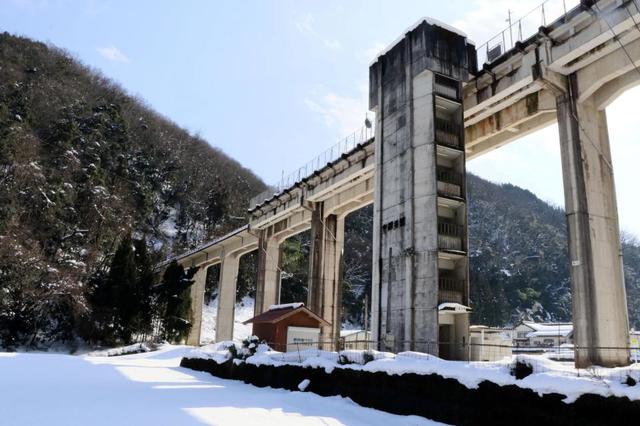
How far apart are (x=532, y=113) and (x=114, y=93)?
8774 centimetres

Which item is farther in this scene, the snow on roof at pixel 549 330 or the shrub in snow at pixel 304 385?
the snow on roof at pixel 549 330

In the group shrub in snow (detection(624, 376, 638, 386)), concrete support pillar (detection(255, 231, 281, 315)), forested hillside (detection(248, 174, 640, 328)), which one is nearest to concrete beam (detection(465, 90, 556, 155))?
shrub in snow (detection(624, 376, 638, 386))

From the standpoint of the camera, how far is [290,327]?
93.2 ft

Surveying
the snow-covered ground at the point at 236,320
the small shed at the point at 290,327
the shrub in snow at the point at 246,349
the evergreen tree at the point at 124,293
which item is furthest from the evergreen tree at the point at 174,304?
the shrub in snow at the point at 246,349

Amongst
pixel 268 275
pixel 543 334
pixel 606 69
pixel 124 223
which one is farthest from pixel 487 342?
pixel 543 334

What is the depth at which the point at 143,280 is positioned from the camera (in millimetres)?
48938

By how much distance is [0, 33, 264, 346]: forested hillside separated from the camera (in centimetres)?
4128

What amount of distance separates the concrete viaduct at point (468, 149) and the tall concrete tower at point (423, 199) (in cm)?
6

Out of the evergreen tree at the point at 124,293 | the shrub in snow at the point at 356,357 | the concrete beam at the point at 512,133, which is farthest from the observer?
the evergreen tree at the point at 124,293

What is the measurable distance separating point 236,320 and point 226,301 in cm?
2004

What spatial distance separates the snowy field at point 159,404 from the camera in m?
11.0

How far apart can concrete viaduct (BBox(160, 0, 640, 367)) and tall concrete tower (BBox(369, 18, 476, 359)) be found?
0.06 m

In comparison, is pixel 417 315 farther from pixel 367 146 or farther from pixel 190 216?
pixel 190 216

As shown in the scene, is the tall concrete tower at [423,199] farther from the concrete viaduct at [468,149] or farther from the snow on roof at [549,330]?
the snow on roof at [549,330]
